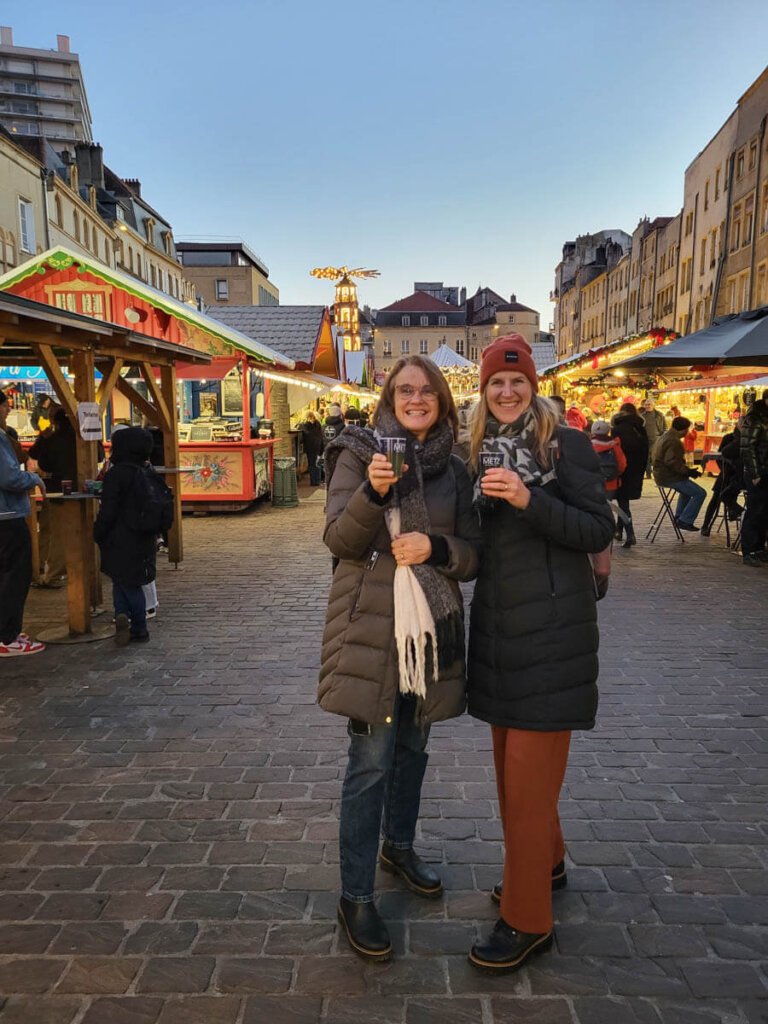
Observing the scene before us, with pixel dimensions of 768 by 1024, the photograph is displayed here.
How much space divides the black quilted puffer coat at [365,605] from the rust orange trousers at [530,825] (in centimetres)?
28

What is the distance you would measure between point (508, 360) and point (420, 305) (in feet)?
342

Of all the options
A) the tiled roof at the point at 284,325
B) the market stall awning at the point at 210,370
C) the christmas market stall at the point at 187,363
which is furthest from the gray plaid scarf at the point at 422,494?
the tiled roof at the point at 284,325

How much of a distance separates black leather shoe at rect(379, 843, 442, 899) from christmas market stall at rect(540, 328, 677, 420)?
516 inches

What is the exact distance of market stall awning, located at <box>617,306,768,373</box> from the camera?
786cm

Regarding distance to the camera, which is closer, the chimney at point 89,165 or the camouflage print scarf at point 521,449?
the camouflage print scarf at point 521,449

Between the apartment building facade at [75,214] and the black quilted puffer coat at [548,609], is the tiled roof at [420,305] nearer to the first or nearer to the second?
the apartment building facade at [75,214]

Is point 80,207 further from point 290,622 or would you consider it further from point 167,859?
point 167,859

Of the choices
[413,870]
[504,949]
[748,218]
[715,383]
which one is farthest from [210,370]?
[748,218]

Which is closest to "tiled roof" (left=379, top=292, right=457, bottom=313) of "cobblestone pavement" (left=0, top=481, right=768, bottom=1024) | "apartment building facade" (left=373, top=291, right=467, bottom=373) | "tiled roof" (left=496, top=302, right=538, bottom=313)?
"apartment building facade" (left=373, top=291, right=467, bottom=373)

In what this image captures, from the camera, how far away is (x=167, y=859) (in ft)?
10.1

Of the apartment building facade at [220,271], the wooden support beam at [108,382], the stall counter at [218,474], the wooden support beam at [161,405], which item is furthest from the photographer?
the apartment building facade at [220,271]

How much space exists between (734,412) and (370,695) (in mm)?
19787

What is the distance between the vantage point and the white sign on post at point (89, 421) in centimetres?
646

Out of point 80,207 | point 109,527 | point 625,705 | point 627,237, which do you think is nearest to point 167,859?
point 625,705
